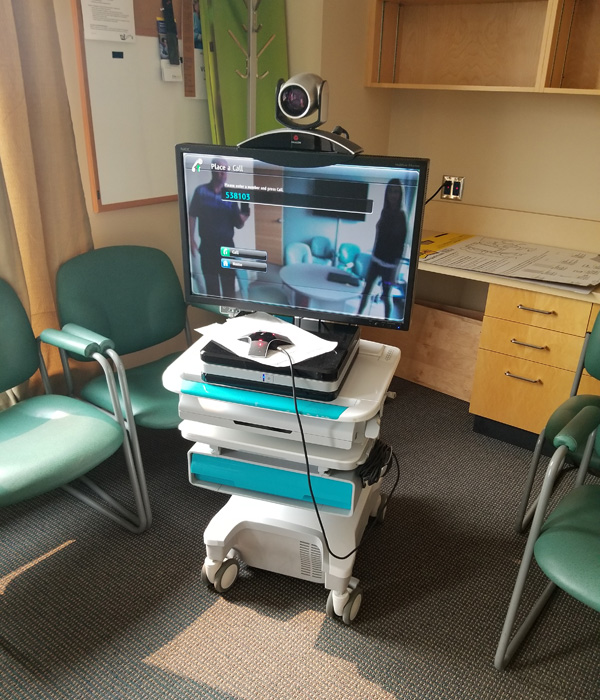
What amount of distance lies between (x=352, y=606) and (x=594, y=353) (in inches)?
43.2

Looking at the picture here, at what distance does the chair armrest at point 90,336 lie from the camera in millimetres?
1945

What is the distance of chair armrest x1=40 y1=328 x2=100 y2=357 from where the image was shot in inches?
75.0

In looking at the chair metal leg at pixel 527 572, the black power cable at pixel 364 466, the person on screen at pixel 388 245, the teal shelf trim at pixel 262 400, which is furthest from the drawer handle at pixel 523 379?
the teal shelf trim at pixel 262 400

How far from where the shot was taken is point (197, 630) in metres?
1.74

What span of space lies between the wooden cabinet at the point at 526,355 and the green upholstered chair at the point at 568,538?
2.38ft

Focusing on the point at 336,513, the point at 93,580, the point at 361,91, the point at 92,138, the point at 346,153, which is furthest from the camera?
the point at 361,91

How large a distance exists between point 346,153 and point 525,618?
4.56 feet

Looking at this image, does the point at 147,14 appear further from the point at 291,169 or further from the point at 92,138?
the point at 291,169

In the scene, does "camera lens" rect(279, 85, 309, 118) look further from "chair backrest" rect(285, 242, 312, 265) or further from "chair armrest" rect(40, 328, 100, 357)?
"chair armrest" rect(40, 328, 100, 357)

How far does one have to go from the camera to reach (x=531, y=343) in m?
2.45

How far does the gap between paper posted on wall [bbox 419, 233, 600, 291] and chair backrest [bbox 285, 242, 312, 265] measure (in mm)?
1178

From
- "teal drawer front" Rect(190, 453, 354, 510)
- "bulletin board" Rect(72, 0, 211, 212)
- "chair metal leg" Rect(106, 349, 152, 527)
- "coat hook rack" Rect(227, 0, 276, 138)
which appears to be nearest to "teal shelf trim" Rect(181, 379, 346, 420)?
"teal drawer front" Rect(190, 453, 354, 510)

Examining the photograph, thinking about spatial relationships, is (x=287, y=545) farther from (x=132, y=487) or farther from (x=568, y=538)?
(x=568, y=538)

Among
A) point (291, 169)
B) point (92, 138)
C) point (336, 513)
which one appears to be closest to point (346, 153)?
point (291, 169)
